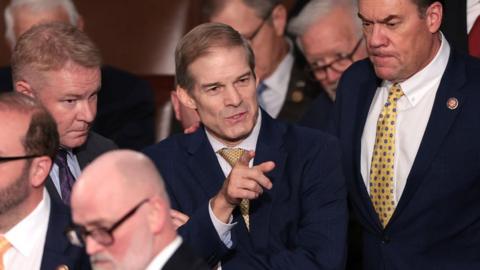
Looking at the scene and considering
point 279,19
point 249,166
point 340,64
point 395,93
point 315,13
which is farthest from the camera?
point 279,19

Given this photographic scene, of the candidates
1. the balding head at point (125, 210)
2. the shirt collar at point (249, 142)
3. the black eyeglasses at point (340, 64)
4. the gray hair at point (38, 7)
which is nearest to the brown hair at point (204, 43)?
the shirt collar at point (249, 142)

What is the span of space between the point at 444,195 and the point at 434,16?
2.11 ft

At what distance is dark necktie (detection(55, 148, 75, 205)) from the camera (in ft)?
13.9

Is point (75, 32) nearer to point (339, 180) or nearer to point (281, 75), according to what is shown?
point (339, 180)

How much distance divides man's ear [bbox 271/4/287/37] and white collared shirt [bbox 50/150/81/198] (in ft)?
5.69

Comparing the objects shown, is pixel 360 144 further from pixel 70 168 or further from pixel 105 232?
pixel 105 232

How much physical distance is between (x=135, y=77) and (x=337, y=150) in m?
2.01

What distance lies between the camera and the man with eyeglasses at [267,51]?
223 inches

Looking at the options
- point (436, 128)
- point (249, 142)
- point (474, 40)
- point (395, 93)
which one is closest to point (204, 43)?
point (249, 142)

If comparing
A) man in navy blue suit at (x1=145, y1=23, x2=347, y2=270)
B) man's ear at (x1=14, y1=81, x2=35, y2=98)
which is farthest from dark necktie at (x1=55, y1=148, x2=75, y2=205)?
man in navy blue suit at (x1=145, y1=23, x2=347, y2=270)

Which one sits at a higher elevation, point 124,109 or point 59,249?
point 59,249

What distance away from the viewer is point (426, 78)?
4.24m

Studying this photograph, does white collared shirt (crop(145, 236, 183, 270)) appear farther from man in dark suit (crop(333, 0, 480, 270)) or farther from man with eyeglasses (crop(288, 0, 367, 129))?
man with eyeglasses (crop(288, 0, 367, 129))

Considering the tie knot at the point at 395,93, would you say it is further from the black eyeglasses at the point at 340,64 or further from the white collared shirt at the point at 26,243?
the white collared shirt at the point at 26,243
